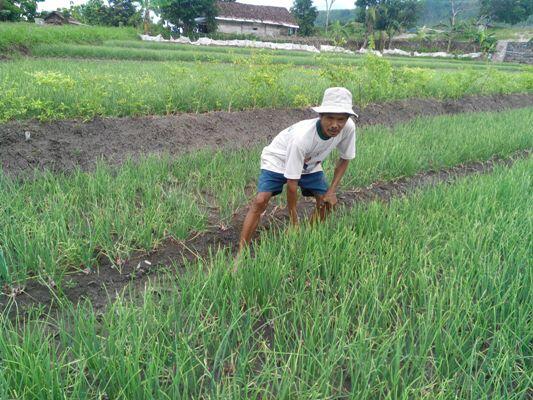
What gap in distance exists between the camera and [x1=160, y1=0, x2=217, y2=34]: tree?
94.9ft

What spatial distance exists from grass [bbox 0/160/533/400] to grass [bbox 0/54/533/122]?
3.61 metres

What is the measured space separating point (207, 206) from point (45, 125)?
2.55 metres

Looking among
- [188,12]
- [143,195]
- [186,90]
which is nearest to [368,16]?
[188,12]

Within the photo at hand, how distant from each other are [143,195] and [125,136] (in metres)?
1.66

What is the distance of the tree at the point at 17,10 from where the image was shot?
2266cm

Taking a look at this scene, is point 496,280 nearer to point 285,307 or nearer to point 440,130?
point 285,307

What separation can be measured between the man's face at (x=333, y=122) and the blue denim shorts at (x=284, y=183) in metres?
0.52

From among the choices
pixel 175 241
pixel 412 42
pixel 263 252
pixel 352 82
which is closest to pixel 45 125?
pixel 175 241

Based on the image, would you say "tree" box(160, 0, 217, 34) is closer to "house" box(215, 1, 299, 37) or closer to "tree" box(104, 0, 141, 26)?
"house" box(215, 1, 299, 37)

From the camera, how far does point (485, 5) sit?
139 feet

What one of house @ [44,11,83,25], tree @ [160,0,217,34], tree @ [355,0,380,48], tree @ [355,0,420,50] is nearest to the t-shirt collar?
Result: tree @ [160,0,217,34]

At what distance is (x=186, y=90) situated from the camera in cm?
620

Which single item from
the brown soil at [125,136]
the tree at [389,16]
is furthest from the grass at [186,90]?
the tree at [389,16]

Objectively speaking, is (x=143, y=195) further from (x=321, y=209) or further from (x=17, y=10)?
(x=17, y=10)
